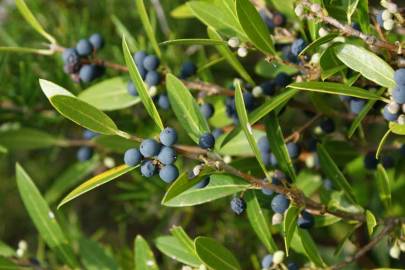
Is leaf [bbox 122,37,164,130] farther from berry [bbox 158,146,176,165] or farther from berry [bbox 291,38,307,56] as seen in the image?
berry [bbox 291,38,307,56]

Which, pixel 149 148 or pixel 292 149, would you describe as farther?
pixel 292 149

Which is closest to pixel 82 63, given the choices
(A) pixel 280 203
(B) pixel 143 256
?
(B) pixel 143 256

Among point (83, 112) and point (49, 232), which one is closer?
point (83, 112)

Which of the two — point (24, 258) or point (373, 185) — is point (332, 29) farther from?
point (24, 258)

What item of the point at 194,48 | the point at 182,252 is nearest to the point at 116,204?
the point at 194,48

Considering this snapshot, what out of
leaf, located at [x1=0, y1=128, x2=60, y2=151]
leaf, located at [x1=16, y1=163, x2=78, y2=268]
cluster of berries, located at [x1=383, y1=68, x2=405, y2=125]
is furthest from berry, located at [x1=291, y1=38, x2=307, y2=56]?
leaf, located at [x1=0, y1=128, x2=60, y2=151]

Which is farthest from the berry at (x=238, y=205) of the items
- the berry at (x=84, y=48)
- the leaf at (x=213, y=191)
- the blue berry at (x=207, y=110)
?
the berry at (x=84, y=48)

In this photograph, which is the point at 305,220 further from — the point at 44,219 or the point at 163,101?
the point at 44,219
